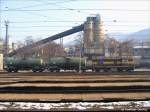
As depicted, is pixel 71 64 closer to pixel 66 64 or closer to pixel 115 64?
pixel 66 64

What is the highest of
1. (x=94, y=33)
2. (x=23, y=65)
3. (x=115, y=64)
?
(x=94, y=33)

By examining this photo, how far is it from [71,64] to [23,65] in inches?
368

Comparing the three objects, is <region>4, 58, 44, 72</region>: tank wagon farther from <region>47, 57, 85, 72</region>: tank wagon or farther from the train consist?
<region>47, 57, 85, 72</region>: tank wagon

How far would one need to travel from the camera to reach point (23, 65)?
66.9 metres

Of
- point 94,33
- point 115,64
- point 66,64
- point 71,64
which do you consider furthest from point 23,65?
point 94,33

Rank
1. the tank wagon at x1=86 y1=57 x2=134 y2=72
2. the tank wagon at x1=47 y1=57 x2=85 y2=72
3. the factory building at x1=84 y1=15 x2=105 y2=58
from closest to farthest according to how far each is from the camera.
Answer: the tank wagon at x1=86 y1=57 x2=134 y2=72
the tank wagon at x1=47 y1=57 x2=85 y2=72
the factory building at x1=84 y1=15 x2=105 y2=58

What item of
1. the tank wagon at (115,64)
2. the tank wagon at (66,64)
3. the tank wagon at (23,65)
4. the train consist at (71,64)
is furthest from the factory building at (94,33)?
the tank wagon at (23,65)

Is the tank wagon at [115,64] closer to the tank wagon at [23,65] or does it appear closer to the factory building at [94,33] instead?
the tank wagon at [23,65]

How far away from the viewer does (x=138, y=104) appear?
16109 millimetres

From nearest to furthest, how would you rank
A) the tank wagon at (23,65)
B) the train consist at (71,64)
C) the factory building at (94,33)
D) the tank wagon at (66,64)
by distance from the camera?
the train consist at (71,64) → the tank wagon at (66,64) → the tank wagon at (23,65) → the factory building at (94,33)

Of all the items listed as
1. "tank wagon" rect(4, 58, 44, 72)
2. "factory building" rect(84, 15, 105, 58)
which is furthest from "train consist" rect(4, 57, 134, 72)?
"factory building" rect(84, 15, 105, 58)

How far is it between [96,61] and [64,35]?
83.0 feet

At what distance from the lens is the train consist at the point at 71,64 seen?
2566 inches

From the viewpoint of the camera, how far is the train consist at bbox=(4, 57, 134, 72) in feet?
214
